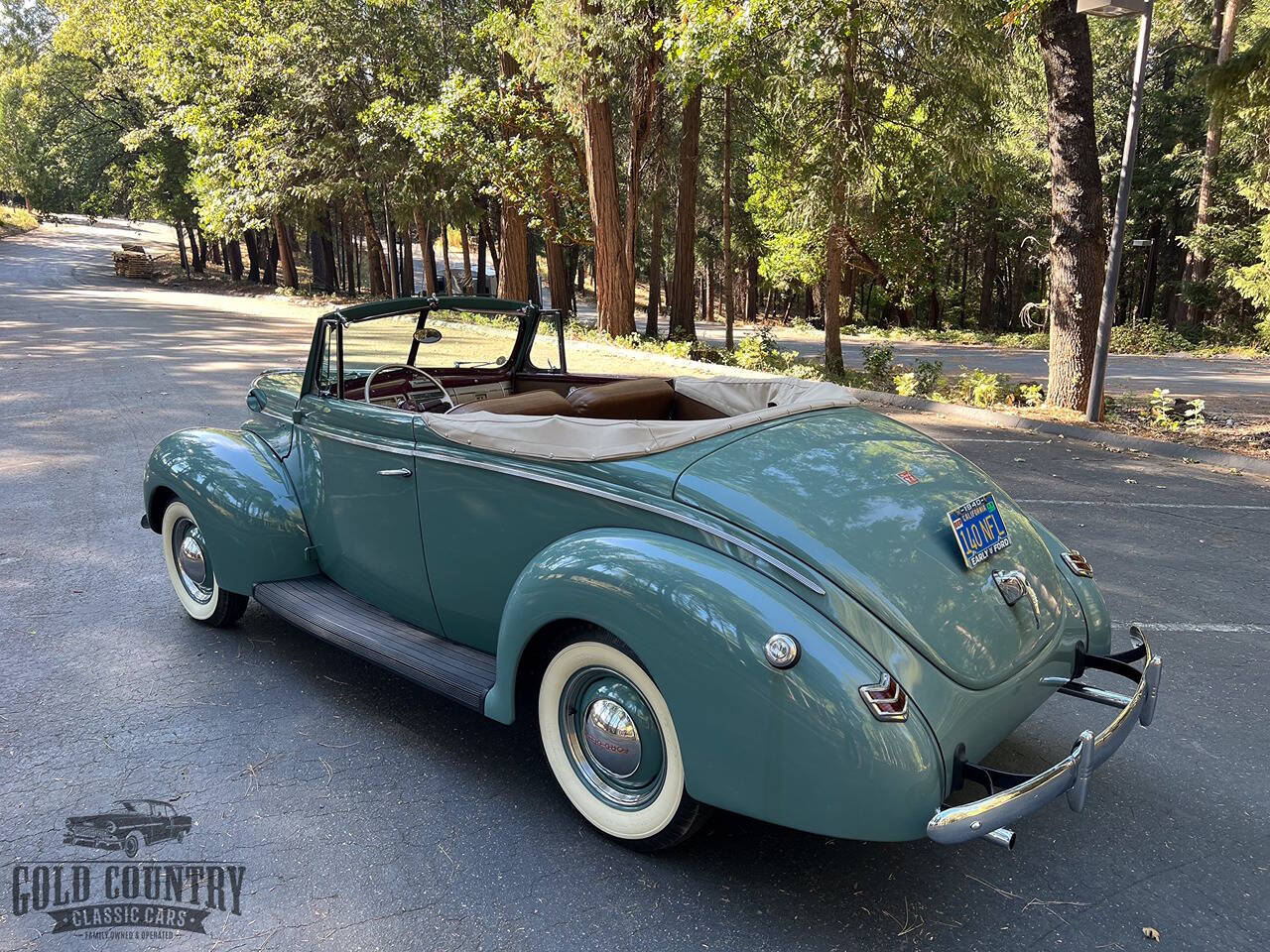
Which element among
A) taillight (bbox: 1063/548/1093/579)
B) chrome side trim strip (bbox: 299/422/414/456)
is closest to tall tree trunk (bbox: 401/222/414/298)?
chrome side trim strip (bbox: 299/422/414/456)

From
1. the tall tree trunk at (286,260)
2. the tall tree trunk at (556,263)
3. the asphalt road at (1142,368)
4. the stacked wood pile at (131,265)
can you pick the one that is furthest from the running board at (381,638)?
the stacked wood pile at (131,265)

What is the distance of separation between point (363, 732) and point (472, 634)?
0.60 metres

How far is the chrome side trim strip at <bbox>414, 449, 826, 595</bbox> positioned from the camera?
7.83ft

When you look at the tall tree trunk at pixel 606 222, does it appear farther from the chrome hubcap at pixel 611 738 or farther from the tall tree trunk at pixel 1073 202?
the chrome hubcap at pixel 611 738

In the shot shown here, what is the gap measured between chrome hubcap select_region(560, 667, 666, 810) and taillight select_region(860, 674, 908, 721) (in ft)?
2.14

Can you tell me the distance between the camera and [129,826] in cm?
274

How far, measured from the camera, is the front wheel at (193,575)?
4094mm

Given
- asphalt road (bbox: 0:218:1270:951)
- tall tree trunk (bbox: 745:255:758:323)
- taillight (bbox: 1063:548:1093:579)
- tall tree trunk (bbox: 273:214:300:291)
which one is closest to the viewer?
asphalt road (bbox: 0:218:1270:951)

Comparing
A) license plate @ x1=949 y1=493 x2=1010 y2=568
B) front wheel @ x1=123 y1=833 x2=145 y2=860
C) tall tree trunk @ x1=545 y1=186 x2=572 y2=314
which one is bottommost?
front wheel @ x1=123 y1=833 x2=145 y2=860

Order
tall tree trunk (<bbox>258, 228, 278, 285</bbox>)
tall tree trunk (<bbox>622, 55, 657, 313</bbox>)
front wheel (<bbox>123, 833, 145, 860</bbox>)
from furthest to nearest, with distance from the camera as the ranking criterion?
1. tall tree trunk (<bbox>258, 228, 278, 285</bbox>)
2. tall tree trunk (<bbox>622, 55, 657, 313</bbox>)
3. front wheel (<bbox>123, 833, 145, 860</bbox>)

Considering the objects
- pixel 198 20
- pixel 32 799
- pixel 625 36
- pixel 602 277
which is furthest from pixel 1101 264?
pixel 198 20

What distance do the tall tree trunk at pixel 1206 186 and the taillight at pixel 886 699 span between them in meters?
20.8

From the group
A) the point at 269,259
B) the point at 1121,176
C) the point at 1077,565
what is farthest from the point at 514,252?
the point at 269,259

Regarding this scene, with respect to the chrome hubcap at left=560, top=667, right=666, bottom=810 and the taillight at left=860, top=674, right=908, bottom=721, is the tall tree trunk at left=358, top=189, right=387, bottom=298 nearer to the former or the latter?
the chrome hubcap at left=560, top=667, right=666, bottom=810
